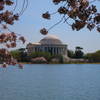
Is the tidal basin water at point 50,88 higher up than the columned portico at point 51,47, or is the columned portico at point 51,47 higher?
the columned portico at point 51,47

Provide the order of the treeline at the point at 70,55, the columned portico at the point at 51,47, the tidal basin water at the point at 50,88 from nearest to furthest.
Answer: the tidal basin water at the point at 50,88
the treeline at the point at 70,55
the columned portico at the point at 51,47

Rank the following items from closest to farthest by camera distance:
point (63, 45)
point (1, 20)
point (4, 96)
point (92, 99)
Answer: point (1, 20)
point (92, 99)
point (4, 96)
point (63, 45)

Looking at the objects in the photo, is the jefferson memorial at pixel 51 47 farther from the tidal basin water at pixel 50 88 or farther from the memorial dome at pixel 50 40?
the tidal basin water at pixel 50 88

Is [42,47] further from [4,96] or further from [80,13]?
[80,13]

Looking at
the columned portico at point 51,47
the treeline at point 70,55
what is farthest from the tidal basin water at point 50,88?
the columned portico at point 51,47

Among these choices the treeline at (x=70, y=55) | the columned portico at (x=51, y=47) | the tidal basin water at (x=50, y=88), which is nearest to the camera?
the tidal basin water at (x=50, y=88)

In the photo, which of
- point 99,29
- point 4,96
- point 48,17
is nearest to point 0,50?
point 48,17

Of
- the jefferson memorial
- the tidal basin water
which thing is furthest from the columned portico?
the tidal basin water

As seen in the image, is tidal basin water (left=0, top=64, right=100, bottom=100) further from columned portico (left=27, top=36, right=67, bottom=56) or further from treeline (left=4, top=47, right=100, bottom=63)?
columned portico (left=27, top=36, right=67, bottom=56)

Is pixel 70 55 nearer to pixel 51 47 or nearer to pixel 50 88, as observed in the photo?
pixel 51 47

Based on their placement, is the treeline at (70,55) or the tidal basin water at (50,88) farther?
the treeline at (70,55)

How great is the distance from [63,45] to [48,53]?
10868 millimetres

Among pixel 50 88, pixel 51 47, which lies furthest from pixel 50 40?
pixel 50 88

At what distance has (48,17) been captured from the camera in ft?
11.4
